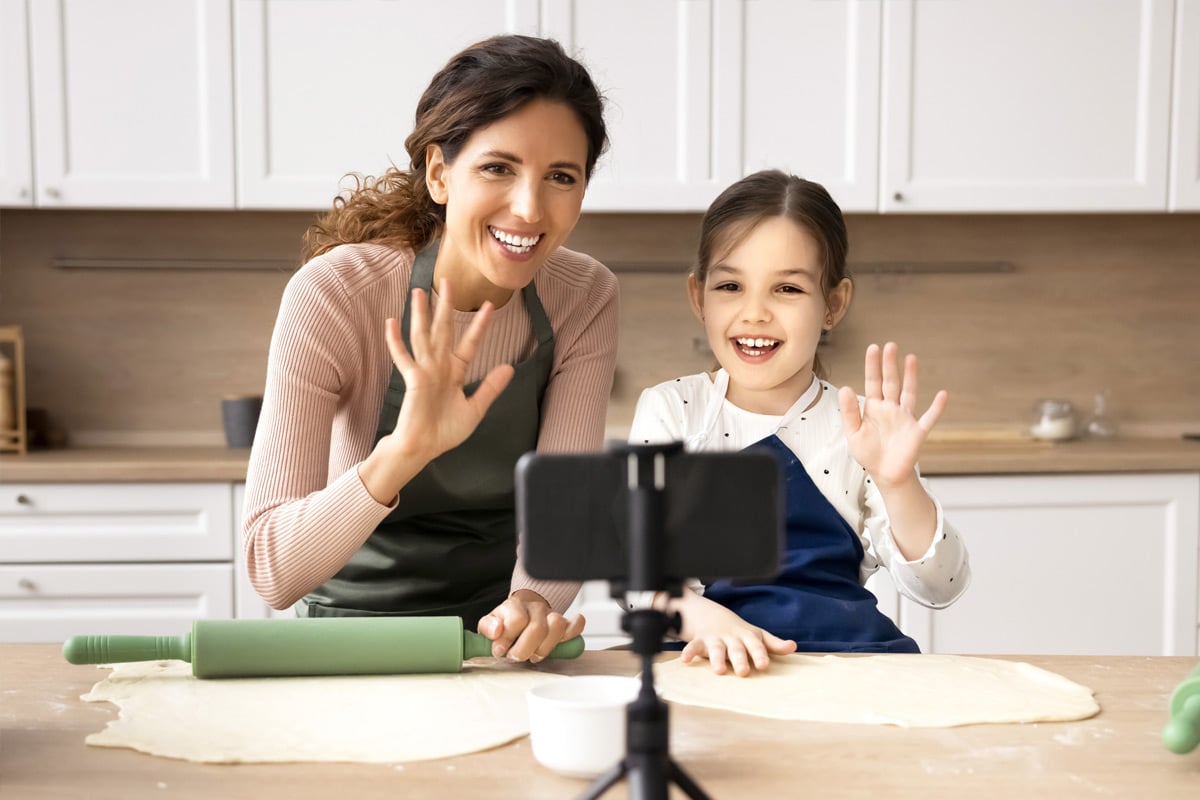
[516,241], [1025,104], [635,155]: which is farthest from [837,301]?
[1025,104]

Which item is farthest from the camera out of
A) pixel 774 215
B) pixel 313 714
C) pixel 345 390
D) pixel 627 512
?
pixel 774 215

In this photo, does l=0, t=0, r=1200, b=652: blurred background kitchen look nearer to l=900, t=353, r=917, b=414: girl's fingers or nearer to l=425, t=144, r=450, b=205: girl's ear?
l=425, t=144, r=450, b=205: girl's ear

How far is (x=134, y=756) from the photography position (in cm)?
90

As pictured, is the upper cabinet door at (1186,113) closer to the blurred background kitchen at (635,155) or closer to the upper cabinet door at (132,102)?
the blurred background kitchen at (635,155)

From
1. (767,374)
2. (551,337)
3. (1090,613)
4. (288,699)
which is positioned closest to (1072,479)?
(1090,613)

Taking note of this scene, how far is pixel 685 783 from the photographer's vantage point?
71 cm

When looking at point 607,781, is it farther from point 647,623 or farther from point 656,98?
point 656,98

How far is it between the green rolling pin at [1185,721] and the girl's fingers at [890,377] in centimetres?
42

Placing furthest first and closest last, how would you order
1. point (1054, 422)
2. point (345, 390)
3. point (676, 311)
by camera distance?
1. point (676, 311)
2. point (1054, 422)
3. point (345, 390)

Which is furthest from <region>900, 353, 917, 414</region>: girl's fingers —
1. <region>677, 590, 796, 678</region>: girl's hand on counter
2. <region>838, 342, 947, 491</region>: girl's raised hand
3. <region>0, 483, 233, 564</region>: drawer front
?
<region>0, 483, 233, 564</region>: drawer front

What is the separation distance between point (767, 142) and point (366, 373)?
164 centimetres

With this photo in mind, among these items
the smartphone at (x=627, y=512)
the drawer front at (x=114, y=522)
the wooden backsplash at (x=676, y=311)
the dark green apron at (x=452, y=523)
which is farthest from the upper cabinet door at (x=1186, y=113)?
the smartphone at (x=627, y=512)

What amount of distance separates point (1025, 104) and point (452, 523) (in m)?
2.00

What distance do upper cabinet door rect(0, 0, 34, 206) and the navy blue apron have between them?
2093 millimetres
